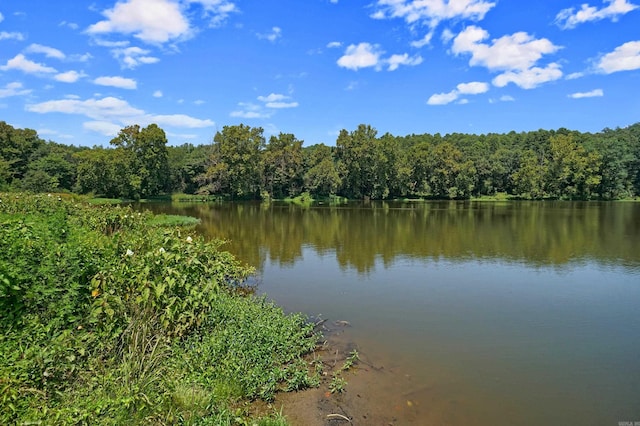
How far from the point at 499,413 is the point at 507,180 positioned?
76.6 metres

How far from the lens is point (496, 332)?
9.18 metres

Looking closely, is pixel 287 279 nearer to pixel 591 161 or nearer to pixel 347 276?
pixel 347 276

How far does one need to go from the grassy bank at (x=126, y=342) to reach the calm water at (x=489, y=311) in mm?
2536

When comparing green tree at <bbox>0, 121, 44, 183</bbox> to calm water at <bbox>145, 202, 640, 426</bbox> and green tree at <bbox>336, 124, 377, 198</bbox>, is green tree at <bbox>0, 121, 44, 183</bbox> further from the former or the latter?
calm water at <bbox>145, 202, 640, 426</bbox>

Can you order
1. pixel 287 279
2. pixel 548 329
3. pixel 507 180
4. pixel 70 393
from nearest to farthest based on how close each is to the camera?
pixel 70 393 → pixel 548 329 → pixel 287 279 → pixel 507 180

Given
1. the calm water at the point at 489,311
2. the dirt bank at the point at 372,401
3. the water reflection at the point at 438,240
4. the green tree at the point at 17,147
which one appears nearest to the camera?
the dirt bank at the point at 372,401

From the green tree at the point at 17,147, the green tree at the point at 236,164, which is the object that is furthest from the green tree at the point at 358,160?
the green tree at the point at 17,147

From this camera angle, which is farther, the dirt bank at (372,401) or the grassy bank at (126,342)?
the dirt bank at (372,401)

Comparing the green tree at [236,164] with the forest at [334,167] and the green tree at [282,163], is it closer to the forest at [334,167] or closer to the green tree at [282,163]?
the forest at [334,167]

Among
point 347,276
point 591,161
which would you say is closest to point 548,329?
point 347,276

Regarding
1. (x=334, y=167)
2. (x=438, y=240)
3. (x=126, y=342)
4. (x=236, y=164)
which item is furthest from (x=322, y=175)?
(x=126, y=342)

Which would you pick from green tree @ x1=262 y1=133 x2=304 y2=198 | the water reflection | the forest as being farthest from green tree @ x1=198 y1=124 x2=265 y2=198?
the water reflection

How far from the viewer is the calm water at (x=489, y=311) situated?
6.47m

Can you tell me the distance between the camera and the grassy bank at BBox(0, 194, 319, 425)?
4.28m
